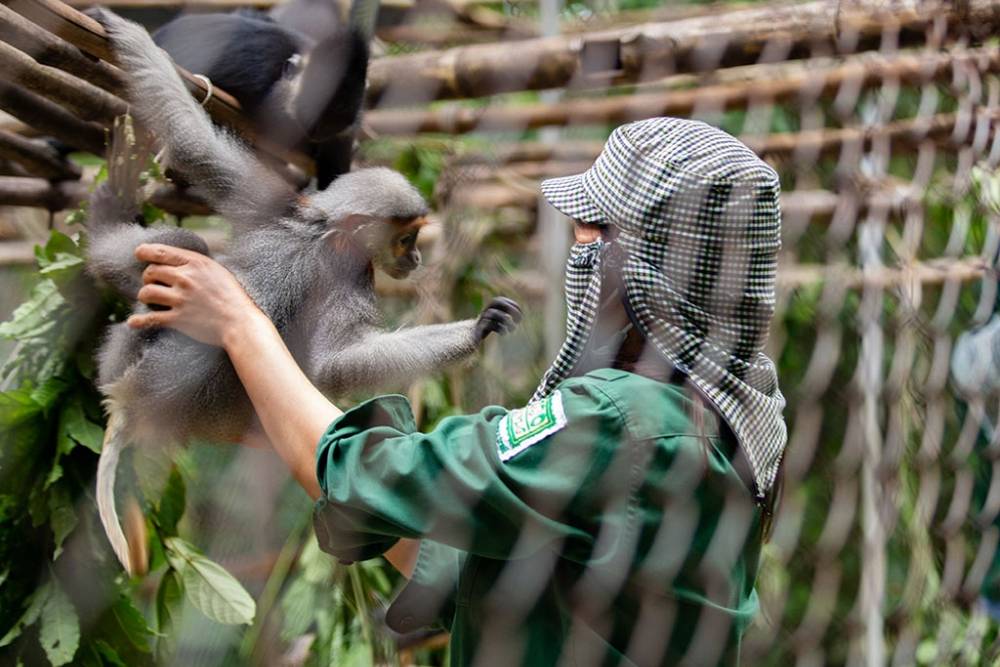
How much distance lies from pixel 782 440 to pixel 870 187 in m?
1.38

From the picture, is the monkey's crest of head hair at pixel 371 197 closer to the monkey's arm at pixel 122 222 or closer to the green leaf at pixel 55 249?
the monkey's arm at pixel 122 222

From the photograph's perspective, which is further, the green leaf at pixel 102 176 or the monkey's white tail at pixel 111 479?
the green leaf at pixel 102 176

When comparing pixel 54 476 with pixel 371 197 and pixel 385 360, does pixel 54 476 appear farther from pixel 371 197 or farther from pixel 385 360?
pixel 371 197

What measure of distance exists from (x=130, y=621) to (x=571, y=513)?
3.20 feet

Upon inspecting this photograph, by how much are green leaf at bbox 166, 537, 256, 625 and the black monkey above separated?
85cm

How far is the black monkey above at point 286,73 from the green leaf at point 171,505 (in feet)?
2.40

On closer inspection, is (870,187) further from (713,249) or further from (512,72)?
(713,249)

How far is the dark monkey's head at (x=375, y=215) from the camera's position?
67.6 inches

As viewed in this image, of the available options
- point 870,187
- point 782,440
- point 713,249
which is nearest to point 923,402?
point 870,187

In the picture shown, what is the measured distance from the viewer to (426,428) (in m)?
2.47

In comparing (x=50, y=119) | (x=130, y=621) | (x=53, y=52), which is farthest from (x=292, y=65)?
(x=130, y=621)

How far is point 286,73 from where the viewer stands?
100 inches

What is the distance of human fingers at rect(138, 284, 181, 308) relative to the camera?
1.24 m

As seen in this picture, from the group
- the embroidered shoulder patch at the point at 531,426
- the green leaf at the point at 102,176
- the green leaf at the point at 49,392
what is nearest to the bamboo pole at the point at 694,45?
the green leaf at the point at 102,176
